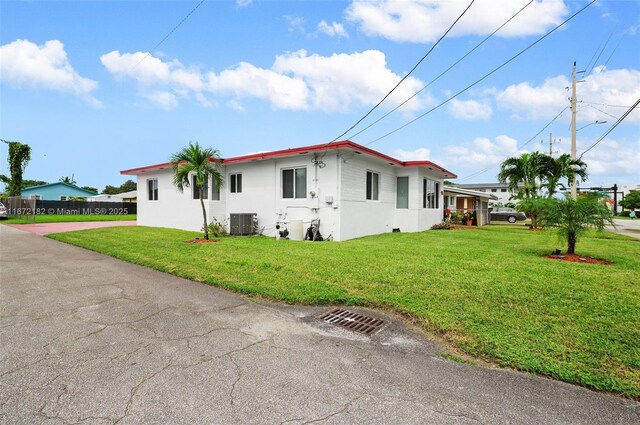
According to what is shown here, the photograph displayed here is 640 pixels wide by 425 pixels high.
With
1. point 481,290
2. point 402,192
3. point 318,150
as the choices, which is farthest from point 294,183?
point 481,290

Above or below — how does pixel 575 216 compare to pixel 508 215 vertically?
above

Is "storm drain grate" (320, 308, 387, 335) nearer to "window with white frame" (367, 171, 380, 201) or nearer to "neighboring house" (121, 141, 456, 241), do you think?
"neighboring house" (121, 141, 456, 241)

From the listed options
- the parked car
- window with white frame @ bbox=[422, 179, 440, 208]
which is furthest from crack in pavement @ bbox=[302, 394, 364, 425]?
the parked car

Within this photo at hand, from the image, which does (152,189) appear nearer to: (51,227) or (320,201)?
(51,227)

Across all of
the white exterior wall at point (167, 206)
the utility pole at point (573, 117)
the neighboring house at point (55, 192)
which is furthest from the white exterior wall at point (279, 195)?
the neighboring house at point (55, 192)

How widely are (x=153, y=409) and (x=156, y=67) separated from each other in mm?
13945

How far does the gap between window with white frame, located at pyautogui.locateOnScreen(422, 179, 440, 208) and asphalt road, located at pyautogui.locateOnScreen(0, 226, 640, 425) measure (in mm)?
12700

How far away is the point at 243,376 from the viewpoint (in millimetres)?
2830

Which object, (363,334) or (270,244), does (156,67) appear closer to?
(270,244)

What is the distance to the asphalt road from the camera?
2.33m

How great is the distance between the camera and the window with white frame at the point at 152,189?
18062 mm

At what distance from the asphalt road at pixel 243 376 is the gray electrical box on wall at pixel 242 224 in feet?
29.4

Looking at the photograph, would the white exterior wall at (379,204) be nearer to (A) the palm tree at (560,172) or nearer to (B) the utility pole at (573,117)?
(B) the utility pole at (573,117)

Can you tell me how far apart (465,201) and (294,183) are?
86.1ft
